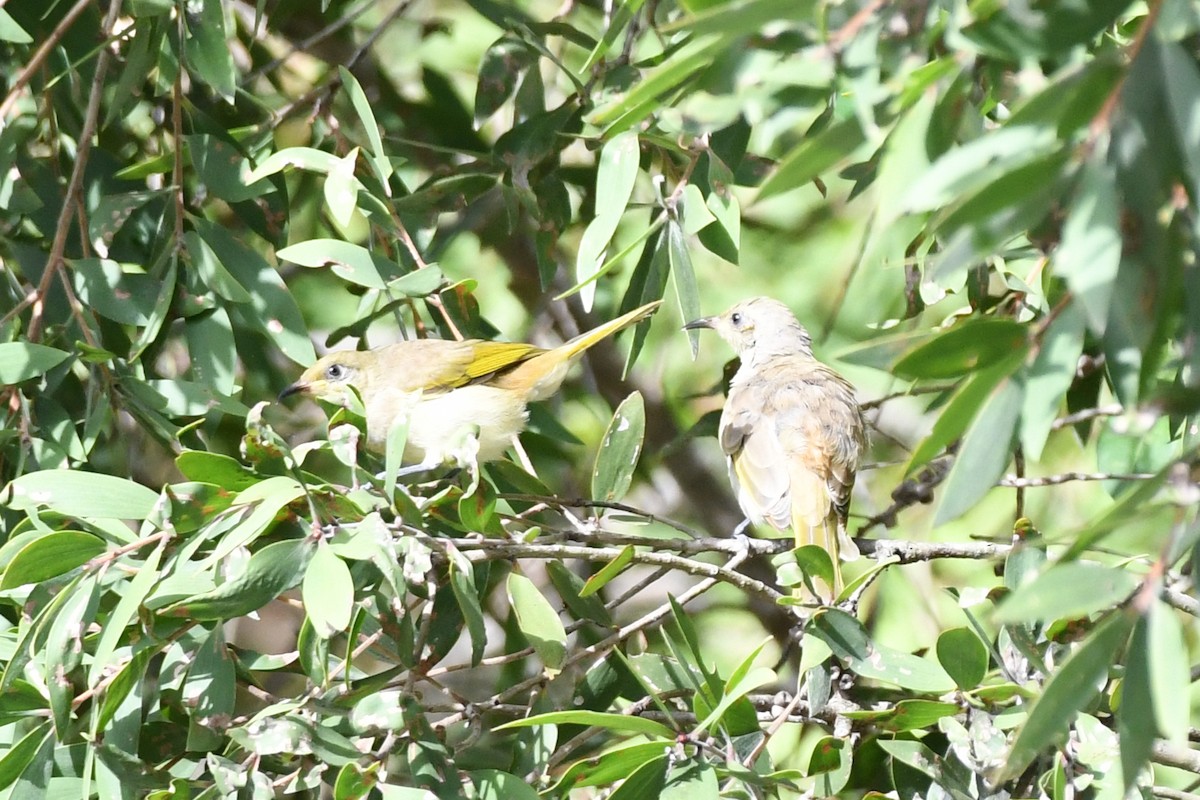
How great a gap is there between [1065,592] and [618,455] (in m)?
1.40

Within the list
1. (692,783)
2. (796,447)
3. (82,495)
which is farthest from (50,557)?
(796,447)

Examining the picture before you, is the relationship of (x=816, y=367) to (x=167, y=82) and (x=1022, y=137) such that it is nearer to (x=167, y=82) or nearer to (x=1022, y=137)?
(x=167, y=82)

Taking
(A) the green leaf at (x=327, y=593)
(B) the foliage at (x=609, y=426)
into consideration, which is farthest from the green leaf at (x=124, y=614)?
(A) the green leaf at (x=327, y=593)

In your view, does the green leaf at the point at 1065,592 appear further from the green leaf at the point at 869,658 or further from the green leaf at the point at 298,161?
the green leaf at the point at 298,161

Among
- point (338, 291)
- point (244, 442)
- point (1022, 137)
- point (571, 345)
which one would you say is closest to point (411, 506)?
point (244, 442)

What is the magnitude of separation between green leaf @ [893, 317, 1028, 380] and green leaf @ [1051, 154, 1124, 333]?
14 cm

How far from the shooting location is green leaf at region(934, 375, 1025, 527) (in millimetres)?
1186

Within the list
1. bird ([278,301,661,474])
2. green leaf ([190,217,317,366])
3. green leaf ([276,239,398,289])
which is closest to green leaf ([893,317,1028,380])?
green leaf ([276,239,398,289])

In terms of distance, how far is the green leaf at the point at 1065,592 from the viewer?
1142 millimetres

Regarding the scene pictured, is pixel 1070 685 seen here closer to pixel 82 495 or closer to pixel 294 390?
pixel 82 495

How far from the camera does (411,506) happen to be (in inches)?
74.4

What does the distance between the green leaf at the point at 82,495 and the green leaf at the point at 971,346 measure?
129 cm

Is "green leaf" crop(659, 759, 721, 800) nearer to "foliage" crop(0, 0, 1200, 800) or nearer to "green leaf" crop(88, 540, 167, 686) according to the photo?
"foliage" crop(0, 0, 1200, 800)

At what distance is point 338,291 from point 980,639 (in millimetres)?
2882
